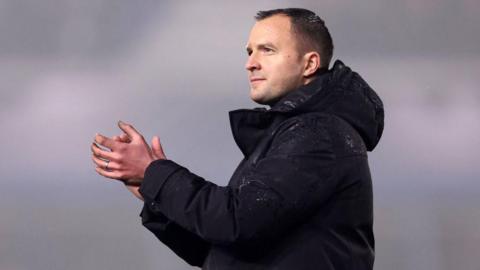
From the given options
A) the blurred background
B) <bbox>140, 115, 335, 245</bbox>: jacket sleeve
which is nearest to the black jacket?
<bbox>140, 115, 335, 245</bbox>: jacket sleeve

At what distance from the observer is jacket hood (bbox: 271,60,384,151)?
104 cm

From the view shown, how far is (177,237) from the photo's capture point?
114cm

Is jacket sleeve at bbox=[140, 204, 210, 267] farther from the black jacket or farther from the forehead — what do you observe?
the forehead

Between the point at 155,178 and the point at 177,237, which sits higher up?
the point at 155,178

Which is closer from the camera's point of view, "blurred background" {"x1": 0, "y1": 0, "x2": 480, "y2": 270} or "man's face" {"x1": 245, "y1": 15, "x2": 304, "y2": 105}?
"man's face" {"x1": 245, "y1": 15, "x2": 304, "y2": 105}

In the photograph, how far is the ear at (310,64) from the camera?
44.6 inches

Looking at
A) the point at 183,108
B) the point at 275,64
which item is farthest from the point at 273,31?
the point at 183,108

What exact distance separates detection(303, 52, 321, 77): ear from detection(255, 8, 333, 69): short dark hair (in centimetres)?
1

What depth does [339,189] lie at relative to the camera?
101cm

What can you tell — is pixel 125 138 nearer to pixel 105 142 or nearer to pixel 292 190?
pixel 105 142

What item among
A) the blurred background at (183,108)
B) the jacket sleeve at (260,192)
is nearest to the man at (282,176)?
the jacket sleeve at (260,192)

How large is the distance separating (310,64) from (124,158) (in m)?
0.30

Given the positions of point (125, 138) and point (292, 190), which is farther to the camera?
point (125, 138)

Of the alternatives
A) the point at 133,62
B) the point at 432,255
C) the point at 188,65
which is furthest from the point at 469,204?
the point at 133,62
